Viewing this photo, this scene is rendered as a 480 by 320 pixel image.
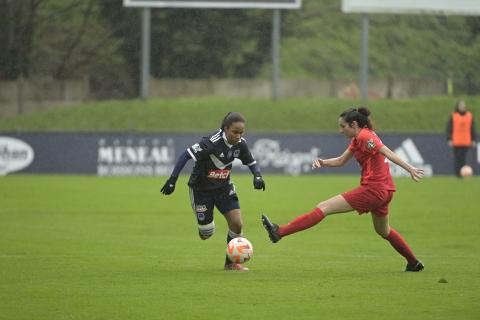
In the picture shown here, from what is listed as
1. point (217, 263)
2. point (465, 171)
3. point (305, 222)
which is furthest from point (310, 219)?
point (465, 171)

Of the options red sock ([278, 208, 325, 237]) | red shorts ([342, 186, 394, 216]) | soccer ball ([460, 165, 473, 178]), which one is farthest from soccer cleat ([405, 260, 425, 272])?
soccer ball ([460, 165, 473, 178])

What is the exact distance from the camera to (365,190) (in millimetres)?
11680

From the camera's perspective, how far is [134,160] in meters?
32.7

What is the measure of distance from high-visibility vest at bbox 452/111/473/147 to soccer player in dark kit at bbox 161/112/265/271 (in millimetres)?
19178

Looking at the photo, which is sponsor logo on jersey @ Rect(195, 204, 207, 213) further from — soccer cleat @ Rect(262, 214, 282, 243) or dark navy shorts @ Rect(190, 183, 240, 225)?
soccer cleat @ Rect(262, 214, 282, 243)

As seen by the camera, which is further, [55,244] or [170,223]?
[170,223]

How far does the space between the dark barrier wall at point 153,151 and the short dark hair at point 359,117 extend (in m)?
20.6

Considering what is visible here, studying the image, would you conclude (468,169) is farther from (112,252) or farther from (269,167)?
(112,252)

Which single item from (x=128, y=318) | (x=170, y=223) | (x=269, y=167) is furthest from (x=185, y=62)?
(x=128, y=318)

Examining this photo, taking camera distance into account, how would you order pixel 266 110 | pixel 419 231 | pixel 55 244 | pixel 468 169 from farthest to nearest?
pixel 266 110
pixel 468 169
pixel 419 231
pixel 55 244

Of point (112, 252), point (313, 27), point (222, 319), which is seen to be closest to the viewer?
point (222, 319)

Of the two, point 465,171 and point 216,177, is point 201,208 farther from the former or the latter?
point 465,171

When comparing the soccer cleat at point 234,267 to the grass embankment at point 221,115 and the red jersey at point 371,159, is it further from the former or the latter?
the grass embankment at point 221,115

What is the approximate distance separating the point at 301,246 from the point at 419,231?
311 centimetres
